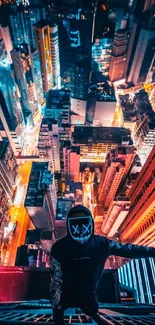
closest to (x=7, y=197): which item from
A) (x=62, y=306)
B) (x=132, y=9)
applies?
(x=62, y=306)

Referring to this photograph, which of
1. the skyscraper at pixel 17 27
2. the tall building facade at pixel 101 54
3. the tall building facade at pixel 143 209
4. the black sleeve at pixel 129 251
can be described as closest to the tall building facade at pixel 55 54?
the skyscraper at pixel 17 27

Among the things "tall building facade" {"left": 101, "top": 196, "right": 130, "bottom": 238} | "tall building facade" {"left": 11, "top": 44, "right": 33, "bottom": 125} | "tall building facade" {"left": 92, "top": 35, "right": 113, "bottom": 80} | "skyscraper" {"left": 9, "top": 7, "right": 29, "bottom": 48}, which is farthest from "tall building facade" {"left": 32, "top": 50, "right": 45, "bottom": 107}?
"tall building facade" {"left": 101, "top": 196, "right": 130, "bottom": 238}

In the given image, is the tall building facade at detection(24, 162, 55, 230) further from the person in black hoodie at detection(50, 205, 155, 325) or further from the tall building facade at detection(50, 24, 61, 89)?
the tall building facade at detection(50, 24, 61, 89)

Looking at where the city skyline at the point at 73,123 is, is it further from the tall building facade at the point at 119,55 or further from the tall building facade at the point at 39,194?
the tall building facade at the point at 119,55

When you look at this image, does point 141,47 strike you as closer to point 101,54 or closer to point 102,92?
point 101,54

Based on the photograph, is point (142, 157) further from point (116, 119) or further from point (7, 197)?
point (7, 197)

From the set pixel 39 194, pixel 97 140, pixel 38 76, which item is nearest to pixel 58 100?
pixel 38 76
